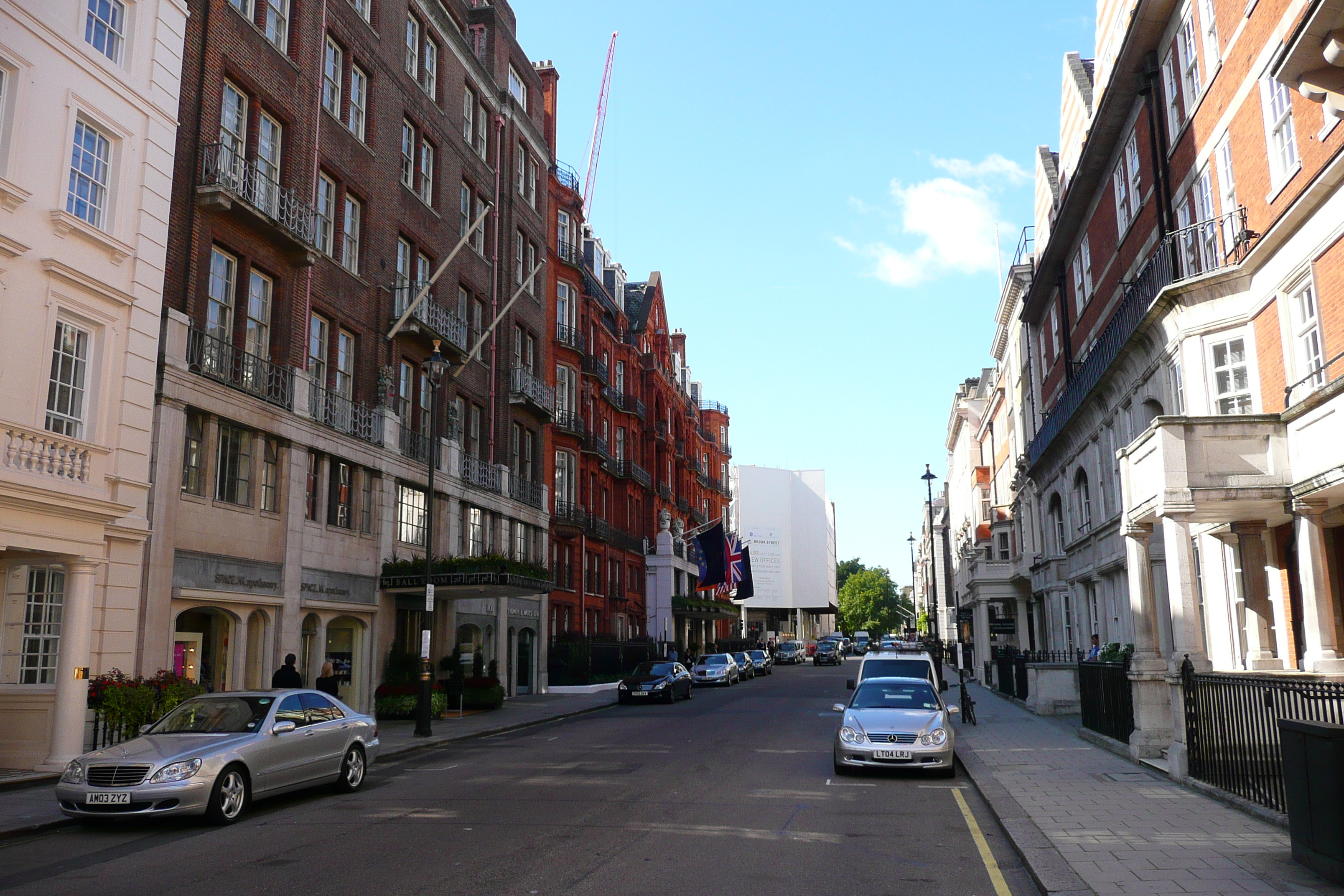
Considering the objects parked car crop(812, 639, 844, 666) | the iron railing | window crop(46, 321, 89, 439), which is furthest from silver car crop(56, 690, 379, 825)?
parked car crop(812, 639, 844, 666)

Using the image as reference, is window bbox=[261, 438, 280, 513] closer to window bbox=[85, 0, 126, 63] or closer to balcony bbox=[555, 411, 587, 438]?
window bbox=[85, 0, 126, 63]

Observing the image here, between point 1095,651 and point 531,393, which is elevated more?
point 531,393

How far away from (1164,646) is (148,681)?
66.4 feet

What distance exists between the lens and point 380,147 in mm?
29797

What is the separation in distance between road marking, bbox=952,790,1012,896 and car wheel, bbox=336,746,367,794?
831 cm

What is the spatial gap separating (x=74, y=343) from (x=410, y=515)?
46.2 ft

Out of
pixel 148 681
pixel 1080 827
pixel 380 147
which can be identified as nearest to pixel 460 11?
pixel 380 147

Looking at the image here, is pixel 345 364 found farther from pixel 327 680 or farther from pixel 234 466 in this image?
pixel 327 680

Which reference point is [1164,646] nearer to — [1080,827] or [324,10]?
[1080,827]

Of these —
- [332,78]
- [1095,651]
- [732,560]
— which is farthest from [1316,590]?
[732,560]

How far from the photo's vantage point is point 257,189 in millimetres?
22875

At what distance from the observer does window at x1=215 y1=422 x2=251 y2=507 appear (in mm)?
21609

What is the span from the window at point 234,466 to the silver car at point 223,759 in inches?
337

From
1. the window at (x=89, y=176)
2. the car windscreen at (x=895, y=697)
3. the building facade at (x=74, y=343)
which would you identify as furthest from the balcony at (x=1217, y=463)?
the window at (x=89, y=176)
